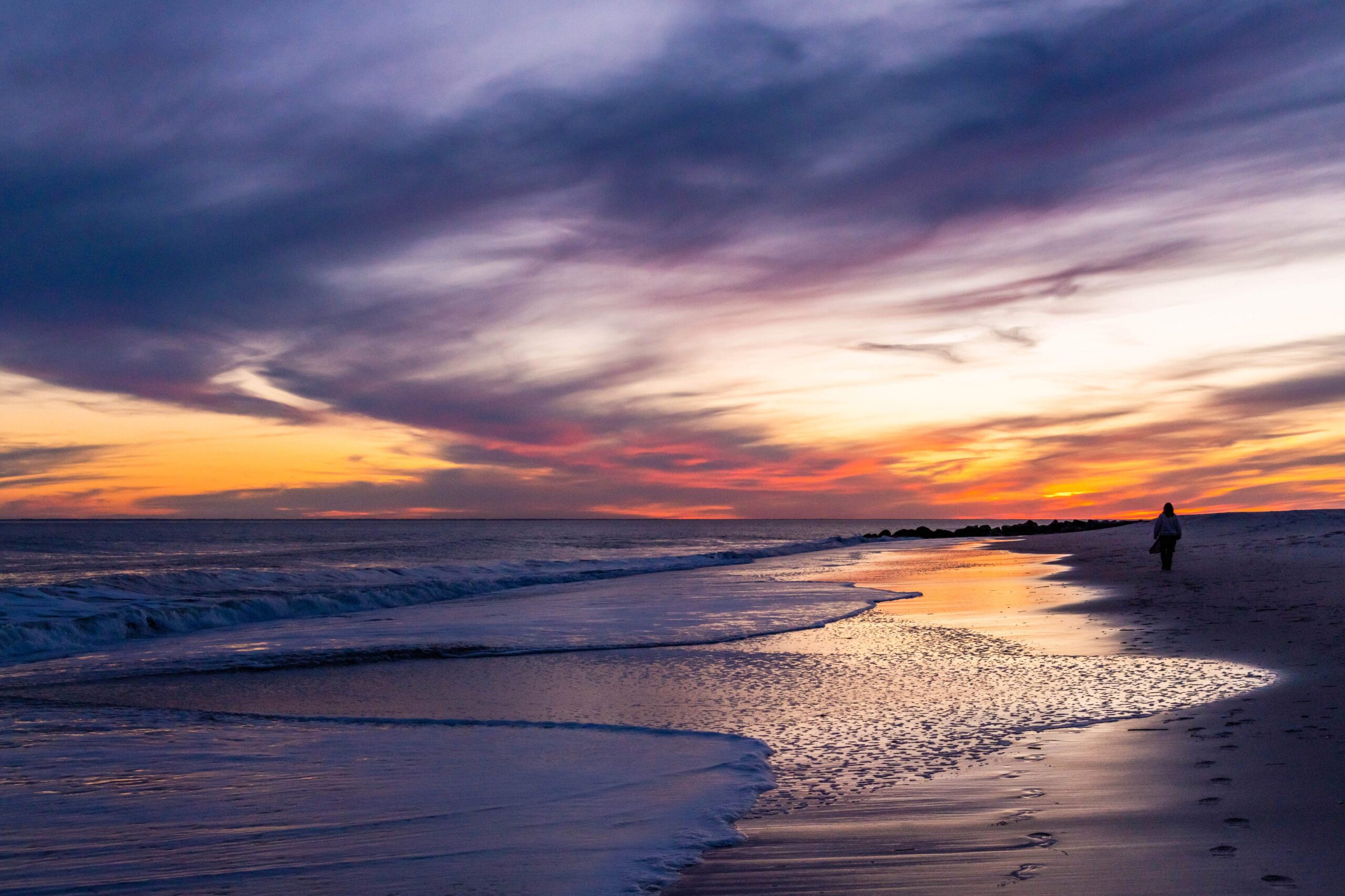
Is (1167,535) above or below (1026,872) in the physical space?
above

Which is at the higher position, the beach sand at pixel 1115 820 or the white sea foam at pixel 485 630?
the beach sand at pixel 1115 820

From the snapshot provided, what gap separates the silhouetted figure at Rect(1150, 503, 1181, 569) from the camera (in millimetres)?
22828

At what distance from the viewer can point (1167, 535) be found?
23.1m

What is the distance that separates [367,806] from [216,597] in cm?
1952

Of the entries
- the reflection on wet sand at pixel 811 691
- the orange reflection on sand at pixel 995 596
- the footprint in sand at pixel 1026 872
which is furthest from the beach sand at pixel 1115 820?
the orange reflection on sand at pixel 995 596

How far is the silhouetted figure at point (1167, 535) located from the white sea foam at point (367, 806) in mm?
20073

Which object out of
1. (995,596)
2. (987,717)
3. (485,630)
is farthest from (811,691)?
(995,596)

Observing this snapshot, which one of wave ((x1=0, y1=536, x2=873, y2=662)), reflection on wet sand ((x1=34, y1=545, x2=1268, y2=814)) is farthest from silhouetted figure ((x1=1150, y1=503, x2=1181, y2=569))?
wave ((x1=0, y1=536, x2=873, y2=662))

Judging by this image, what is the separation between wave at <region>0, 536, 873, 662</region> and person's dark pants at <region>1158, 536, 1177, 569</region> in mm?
17627

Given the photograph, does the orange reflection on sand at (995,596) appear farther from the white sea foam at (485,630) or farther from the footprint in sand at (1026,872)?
the footprint in sand at (1026,872)

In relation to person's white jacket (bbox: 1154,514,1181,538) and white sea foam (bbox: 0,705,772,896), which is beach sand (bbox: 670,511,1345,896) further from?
person's white jacket (bbox: 1154,514,1181,538)

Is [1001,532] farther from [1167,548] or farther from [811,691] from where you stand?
[811,691]

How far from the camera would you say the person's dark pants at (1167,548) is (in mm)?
22781

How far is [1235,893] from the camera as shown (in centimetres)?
379
